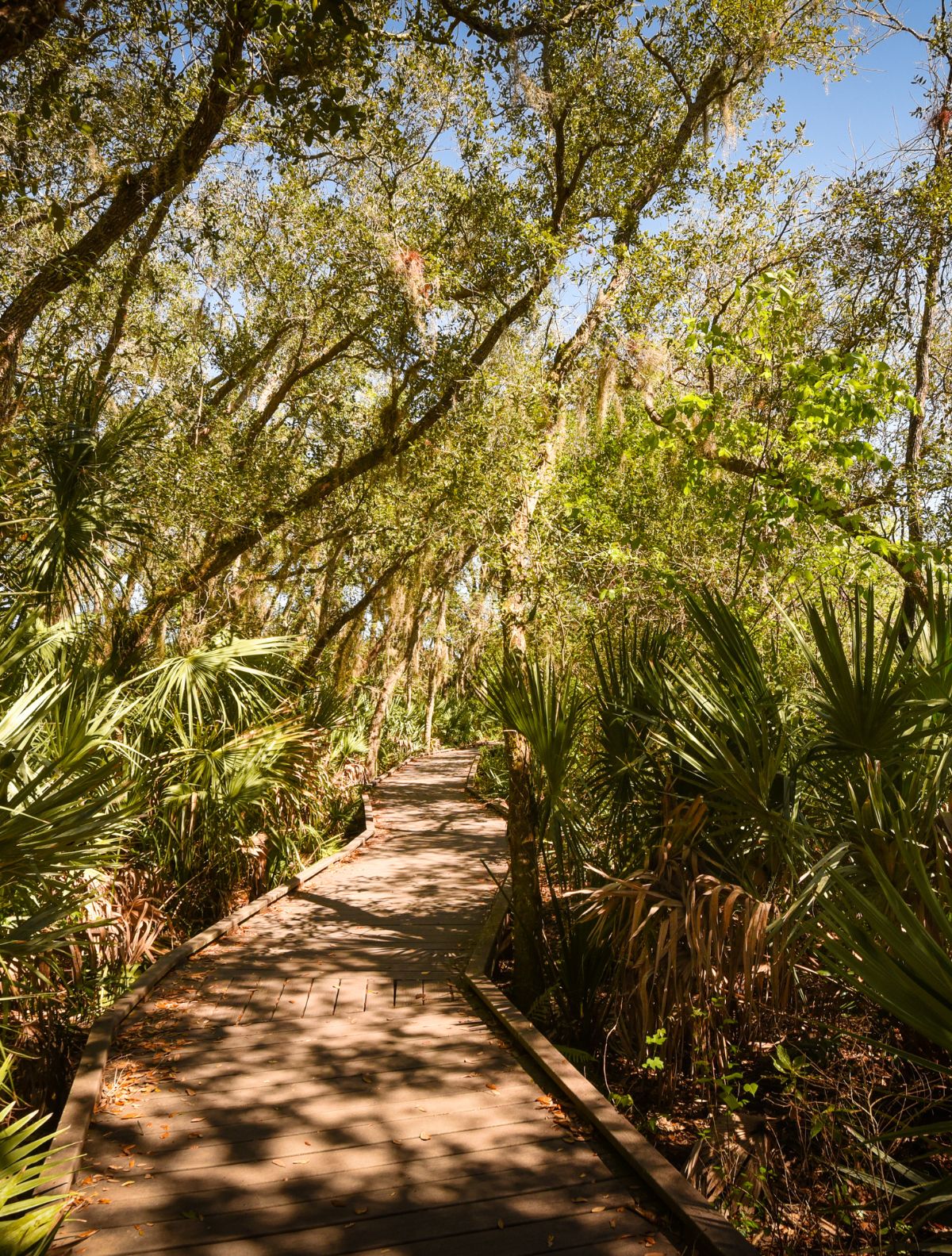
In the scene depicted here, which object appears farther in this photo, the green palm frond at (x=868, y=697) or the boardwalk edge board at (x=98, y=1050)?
the green palm frond at (x=868, y=697)

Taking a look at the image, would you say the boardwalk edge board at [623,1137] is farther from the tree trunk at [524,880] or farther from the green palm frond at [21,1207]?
the green palm frond at [21,1207]

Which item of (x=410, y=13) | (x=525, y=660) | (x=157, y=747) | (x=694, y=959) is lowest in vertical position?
(x=694, y=959)

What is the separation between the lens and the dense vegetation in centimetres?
368

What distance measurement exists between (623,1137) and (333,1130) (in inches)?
47.3

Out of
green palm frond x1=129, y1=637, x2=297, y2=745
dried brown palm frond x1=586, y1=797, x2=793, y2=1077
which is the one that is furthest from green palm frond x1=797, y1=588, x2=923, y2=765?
green palm frond x1=129, y1=637, x2=297, y2=745

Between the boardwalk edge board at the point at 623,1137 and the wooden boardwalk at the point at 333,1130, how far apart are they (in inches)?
3.5

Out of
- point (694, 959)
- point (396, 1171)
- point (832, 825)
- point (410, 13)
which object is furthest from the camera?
point (410, 13)

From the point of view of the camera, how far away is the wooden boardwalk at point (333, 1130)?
9.11 ft

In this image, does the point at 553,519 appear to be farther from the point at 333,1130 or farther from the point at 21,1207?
the point at 21,1207

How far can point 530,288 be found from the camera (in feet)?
34.7

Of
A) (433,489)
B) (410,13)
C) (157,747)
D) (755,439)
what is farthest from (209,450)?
(755,439)

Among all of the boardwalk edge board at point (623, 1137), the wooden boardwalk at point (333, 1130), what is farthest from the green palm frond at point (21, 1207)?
the boardwalk edge board at point (623, 1137)

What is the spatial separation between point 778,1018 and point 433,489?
8.54 meters

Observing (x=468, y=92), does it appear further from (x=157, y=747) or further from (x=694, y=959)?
(x=694, y=959)
